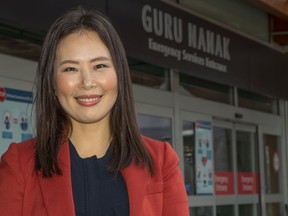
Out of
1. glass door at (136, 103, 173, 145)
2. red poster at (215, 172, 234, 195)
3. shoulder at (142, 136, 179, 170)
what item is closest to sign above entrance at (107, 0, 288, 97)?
glass door at (136, 103, 173, 145)

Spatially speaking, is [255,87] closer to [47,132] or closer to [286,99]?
[286,99]

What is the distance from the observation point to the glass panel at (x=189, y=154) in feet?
26.1

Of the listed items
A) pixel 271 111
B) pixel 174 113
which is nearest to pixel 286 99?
pixel 271 111

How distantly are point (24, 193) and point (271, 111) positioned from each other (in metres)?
9.17

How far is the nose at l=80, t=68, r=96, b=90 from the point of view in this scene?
Answer: 1660 millimetres

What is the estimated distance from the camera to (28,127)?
213 inches

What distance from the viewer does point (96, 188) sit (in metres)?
1.72

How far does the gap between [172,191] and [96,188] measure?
0.18 m

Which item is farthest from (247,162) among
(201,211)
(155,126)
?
(155,126)

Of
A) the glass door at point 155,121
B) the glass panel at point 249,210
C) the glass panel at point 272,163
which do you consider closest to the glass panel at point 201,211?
the glass door at point 155,121

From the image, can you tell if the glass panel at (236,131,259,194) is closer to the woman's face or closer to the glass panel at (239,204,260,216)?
the glass panel at (239,204,260,216)

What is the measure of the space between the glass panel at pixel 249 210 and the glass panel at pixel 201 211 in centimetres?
112

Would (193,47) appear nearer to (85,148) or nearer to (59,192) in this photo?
(85,148)

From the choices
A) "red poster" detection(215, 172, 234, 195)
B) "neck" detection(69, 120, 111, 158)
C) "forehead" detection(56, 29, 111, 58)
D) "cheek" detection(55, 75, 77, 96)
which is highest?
"red poster" detection(215, 172, 234, 195)
